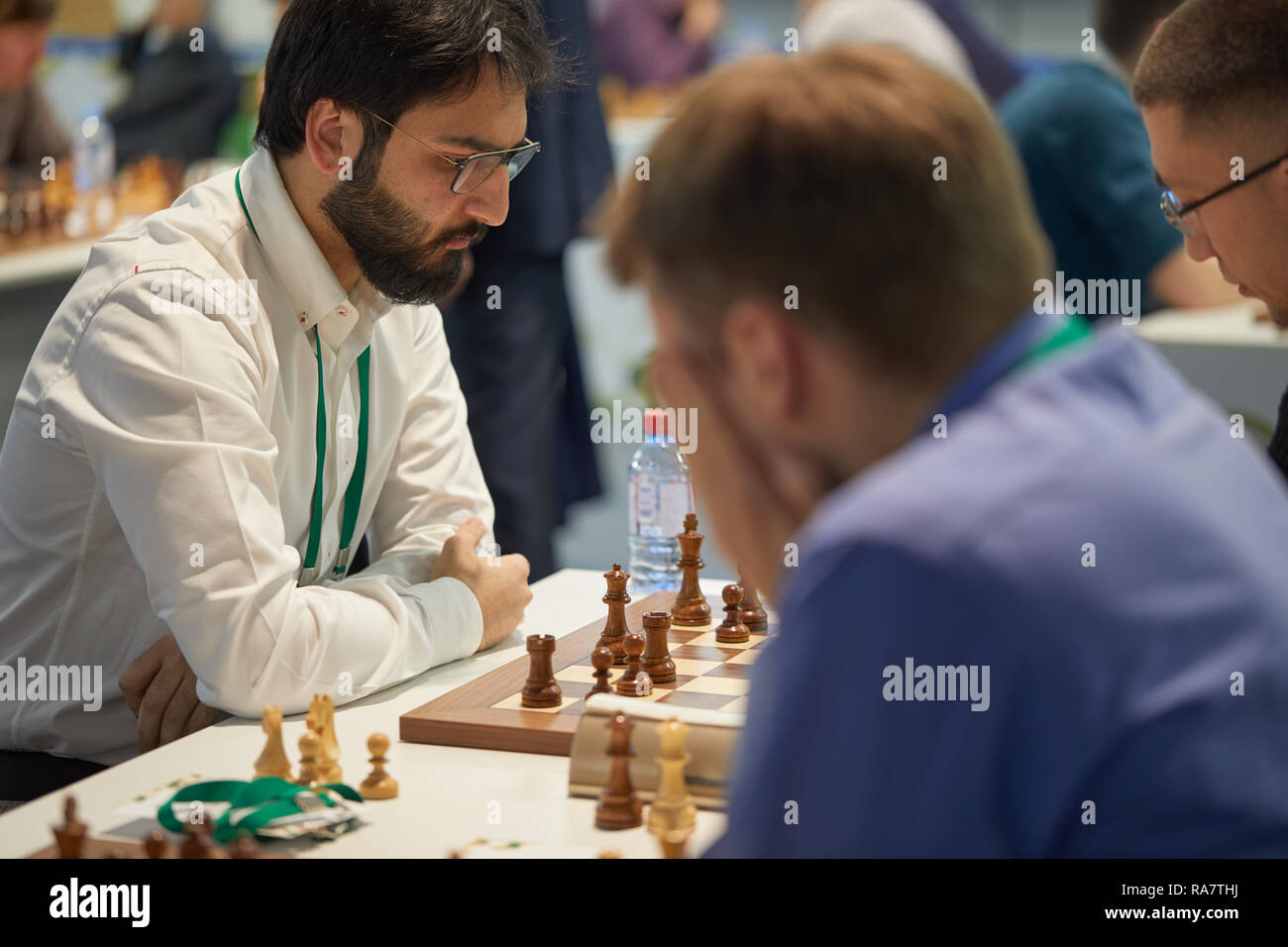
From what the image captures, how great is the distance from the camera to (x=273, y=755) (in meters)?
1.64

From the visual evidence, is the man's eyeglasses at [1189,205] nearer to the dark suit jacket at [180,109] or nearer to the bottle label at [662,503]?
the bottle label at [662,503]

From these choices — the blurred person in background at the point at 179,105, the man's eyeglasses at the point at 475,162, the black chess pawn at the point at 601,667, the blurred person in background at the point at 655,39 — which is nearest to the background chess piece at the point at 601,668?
the black chess pawn at the point at 601,667

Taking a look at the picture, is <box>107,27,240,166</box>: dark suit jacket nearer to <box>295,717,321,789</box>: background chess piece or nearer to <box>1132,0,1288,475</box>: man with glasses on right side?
<box>1132,0,1288,475</box>: man with glasses on right side

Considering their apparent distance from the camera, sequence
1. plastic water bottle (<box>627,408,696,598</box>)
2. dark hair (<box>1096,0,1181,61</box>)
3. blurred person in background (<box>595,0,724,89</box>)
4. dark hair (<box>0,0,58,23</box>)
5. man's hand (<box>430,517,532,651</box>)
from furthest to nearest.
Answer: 1. blurred person in background (<box>595,0,724,89</box>)
2. dark hair (<box>0,0,58,23</box>)
3. dark hair (<box>1096,0,1181,61</box>)
4. plastic water bottle (<box>627,408,696,598</box>)
5. man's hand (<box>430,517,532,651</box>)

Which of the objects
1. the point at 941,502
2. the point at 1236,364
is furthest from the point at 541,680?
the point at 1236,364

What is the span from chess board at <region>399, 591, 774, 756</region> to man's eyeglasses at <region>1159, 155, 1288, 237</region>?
2.85 ft

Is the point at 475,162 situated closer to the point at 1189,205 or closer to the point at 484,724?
the point at 484,724

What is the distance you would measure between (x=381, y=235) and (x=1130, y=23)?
2.50 meters

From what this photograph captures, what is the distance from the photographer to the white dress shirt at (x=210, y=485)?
74.4 inches

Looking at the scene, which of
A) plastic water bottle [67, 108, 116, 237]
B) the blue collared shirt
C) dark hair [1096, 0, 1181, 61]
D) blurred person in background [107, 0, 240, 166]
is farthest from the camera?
blurred person in background [107, 0, 240, 166]

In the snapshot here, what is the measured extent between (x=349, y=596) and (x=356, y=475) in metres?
0.46

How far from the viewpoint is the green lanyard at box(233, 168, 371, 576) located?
2275mm

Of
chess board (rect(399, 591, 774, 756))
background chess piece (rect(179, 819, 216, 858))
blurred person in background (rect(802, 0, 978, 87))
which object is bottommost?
background chess piece (rect(179, 819, 216, 858))

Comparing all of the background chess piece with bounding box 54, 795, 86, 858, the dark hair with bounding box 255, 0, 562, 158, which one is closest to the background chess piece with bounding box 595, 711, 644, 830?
the background chess piece with bounding box 54, 795, 86, 858
